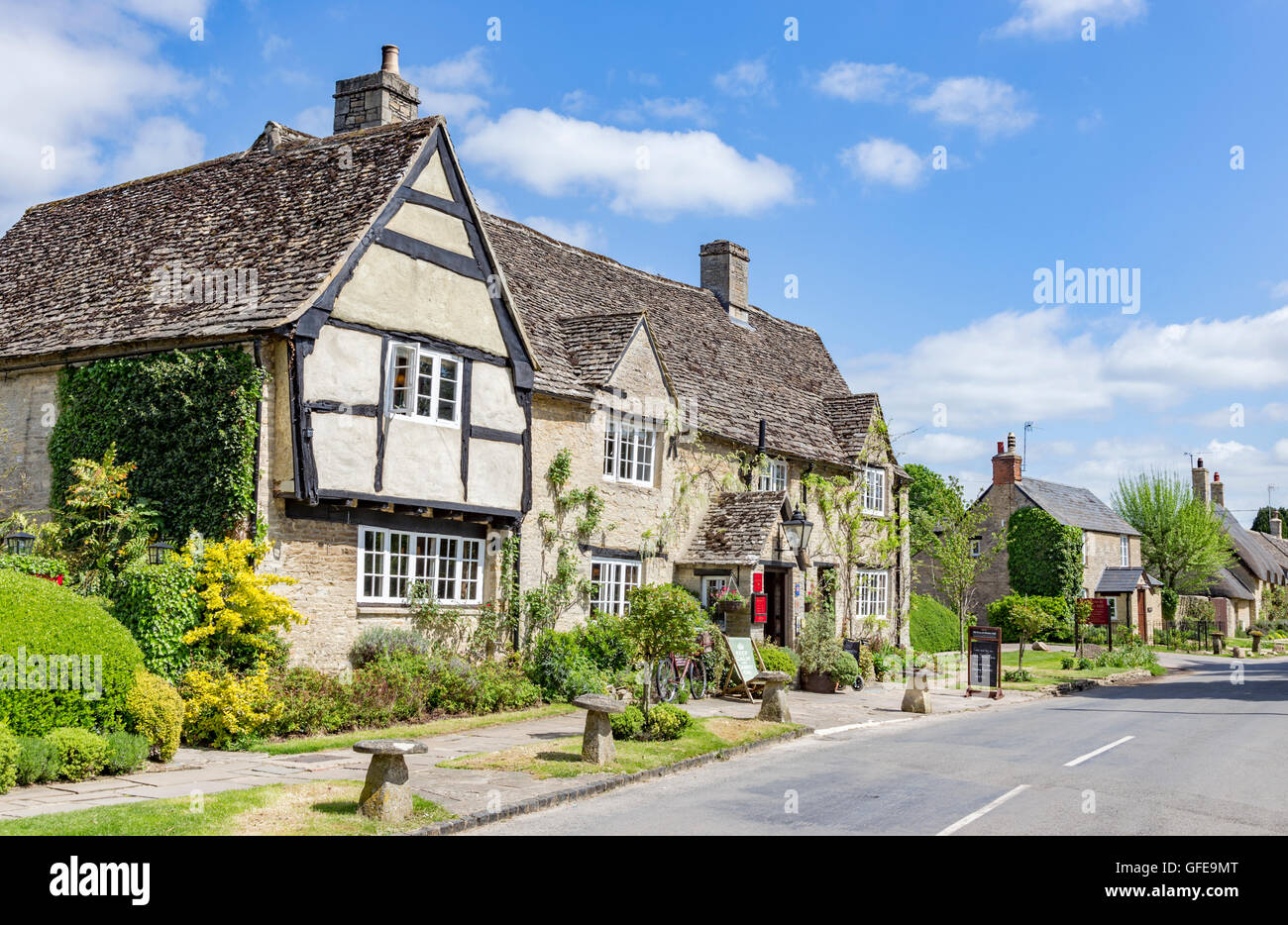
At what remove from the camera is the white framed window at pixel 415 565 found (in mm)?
16750

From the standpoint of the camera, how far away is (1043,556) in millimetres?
48688

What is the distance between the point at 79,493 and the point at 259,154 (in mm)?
7891

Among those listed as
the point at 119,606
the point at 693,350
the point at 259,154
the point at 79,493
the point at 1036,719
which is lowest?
the point at 1036,719

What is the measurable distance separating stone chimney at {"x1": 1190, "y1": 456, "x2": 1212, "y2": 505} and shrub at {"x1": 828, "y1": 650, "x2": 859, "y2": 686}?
57.0m

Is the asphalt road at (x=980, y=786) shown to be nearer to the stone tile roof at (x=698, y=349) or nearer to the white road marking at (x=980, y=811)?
the white road marking at (x=980, y=811)

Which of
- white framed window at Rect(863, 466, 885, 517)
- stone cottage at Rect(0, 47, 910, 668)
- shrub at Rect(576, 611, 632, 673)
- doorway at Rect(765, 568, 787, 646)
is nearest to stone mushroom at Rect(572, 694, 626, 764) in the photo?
stone cottage at Rect(0, 47, 910, 668)

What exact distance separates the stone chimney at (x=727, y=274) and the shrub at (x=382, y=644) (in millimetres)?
18704

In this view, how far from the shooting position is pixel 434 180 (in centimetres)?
1791

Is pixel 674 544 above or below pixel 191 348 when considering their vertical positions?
below

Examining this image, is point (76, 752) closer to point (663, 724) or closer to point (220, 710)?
point (220, 710)

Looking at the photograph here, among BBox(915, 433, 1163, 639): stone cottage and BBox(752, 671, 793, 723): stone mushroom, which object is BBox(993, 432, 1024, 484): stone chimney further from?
BBox(752, 671, 793, 723): stone mushroom

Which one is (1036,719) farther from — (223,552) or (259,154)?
(259,154)

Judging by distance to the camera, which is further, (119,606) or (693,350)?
(693,350)
